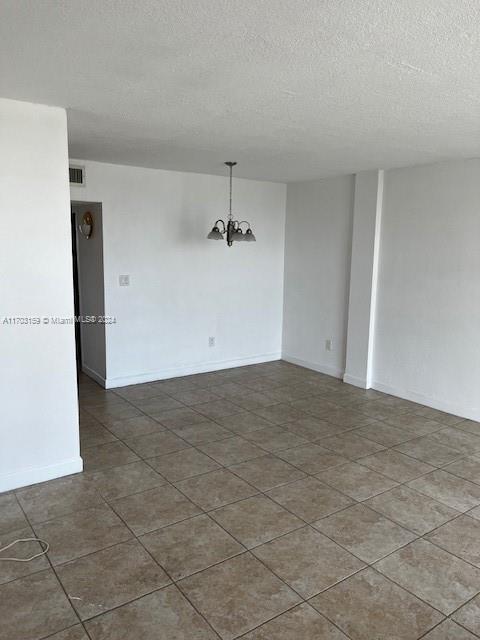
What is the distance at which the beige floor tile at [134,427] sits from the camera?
3963 millimetres

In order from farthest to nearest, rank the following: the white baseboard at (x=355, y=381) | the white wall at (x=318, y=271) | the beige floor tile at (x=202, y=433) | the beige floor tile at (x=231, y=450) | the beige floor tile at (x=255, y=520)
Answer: the white wall at (x=318, y=271) → the white baseboard at (x=355, y=381) → the beige floor tile at (x=202, y=433) → the beige floor tile at (x=231, y=450) → the beige floor tile at (x=255, y=520)

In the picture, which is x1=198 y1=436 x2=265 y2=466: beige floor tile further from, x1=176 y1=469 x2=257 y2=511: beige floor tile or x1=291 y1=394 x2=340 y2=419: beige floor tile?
x1=291 y1=394 x2=340 y2=419: beige floor tile

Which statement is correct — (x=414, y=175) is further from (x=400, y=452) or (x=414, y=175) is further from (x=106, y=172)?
(x=106, y=172)

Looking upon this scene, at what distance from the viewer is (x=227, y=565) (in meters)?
2.37

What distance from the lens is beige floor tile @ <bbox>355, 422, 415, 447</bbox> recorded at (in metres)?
3.91

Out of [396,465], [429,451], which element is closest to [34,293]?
[396,465]

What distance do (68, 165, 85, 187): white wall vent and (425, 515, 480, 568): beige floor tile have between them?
4080 mm

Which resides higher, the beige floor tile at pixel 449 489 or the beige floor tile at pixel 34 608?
the beige floor tile at pixel 449 489

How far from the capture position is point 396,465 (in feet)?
11.4

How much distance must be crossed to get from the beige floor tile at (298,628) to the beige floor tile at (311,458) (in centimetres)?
135

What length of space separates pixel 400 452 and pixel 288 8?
3109 millimetres

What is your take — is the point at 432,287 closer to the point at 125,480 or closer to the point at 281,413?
the point at 281,413

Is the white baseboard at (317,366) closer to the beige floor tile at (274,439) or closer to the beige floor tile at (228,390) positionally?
the beige floor tile at (228,390)

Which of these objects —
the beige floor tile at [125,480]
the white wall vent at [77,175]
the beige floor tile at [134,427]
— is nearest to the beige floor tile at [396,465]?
the beige floor tile at [125,480]
